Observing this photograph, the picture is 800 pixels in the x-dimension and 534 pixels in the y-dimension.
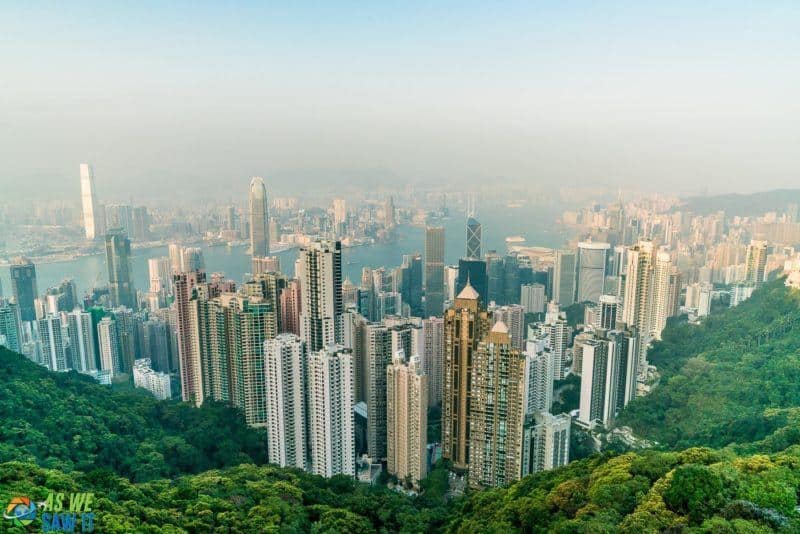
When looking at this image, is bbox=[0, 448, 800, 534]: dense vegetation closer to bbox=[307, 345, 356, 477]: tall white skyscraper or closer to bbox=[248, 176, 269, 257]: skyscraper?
bbox=[307, 345, 356, 477]: tall white skyscraper

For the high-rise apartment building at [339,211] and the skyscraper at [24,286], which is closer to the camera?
the skyscraper at [24,286]

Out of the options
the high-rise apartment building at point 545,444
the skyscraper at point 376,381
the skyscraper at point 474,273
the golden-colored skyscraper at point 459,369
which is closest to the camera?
the high-rise apartment building at point 545,444

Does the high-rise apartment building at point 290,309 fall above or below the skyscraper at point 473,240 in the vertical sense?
below

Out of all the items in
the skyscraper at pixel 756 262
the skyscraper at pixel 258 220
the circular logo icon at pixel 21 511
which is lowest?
the circular logo icon at pixel 21 511

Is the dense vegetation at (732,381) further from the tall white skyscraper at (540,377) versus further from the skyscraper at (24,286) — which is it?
the skyscraper at (24,286)

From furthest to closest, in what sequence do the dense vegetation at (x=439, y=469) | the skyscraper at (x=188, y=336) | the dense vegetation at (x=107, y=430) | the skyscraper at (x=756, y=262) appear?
the skyscraper at (x=756, y=262) → the skyscraper at (x=188, y=336) → the dense vegetation at (x=107, y=430) → the dense vegetation at (x=439, y=469)

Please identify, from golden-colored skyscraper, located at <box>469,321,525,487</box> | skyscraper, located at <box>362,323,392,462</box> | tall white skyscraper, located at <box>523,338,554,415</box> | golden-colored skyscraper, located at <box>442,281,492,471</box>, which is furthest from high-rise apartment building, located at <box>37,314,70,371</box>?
tall white skyscraper, located at <box>523,338,554,415</box>

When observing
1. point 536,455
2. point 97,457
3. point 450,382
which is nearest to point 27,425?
point 97,457

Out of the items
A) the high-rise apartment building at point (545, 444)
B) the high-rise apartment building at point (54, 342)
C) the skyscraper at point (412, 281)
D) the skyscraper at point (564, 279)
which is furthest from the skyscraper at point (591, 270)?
the high-rise apartment building at point (54, 342)
